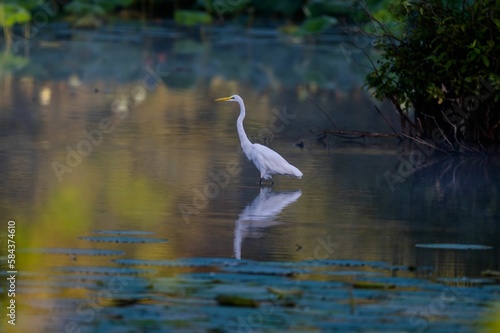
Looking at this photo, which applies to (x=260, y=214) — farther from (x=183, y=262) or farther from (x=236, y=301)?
(x=236, y=301)

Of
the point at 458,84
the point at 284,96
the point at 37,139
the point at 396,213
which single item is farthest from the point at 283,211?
the point at 284,96

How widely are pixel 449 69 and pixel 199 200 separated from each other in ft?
12.8

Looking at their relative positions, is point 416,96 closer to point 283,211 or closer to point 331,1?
point 283,211

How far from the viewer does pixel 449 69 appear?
13531mm

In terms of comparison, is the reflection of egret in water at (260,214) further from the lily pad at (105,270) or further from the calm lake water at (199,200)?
the lily pad at (105,270)

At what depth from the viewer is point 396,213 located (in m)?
10.5

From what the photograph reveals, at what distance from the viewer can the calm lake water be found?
7367 millimetres

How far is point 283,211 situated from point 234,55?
2158cm

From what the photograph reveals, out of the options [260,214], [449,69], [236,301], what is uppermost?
[449,69]

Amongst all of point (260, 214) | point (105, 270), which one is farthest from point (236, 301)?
point (260, 214)

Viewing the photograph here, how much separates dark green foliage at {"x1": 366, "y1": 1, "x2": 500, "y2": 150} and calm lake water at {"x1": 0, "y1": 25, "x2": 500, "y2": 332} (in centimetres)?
37

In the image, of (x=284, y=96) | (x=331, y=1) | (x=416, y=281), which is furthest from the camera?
(x=331, y=1)

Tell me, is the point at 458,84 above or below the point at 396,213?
above

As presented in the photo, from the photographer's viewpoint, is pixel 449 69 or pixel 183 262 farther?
pixel 449 69
